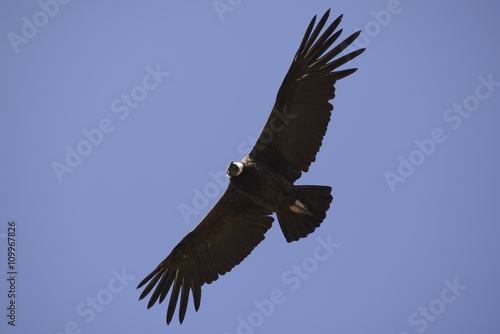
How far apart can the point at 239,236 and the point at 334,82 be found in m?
3.62

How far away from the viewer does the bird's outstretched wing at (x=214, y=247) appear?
12.3 metres

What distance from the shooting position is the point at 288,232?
11836 millimetres

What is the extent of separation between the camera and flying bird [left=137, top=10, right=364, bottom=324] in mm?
11234

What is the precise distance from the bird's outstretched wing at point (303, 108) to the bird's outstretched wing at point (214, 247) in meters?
1.20

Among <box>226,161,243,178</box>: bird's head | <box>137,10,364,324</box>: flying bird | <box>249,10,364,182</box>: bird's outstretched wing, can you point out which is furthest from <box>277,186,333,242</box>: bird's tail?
<box>226,161,243,178</box>: bird's head

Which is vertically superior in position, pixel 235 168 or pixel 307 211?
pixel 235 168

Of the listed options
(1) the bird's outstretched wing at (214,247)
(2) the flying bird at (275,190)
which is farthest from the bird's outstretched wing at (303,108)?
(1) the bird's outstretched wing at (214,247)

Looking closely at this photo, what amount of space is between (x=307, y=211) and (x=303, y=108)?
1.90m

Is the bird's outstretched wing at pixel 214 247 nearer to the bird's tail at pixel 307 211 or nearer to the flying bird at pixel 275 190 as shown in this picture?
the flying bird at pixel 275 190

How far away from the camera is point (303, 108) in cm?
1138

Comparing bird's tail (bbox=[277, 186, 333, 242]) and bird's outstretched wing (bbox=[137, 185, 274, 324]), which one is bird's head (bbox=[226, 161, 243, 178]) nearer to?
bird's outstretched wing (bbox=[137, 185, 274, 324])

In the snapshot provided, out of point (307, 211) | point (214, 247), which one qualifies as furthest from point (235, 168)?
point (214, 247)

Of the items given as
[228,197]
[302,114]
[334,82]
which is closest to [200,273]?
[228,197]

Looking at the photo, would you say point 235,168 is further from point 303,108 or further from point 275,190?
point 303,108
